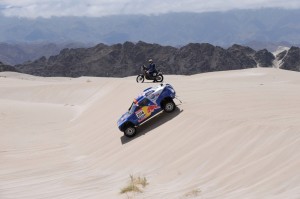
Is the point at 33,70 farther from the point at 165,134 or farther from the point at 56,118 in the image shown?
the point at 165,134

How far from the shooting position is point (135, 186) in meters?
11.7

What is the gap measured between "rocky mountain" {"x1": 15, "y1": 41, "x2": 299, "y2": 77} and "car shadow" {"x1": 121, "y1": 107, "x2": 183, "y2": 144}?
147 meters

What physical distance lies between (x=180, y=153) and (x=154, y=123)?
13.6ft

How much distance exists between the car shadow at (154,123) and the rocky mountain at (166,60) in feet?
483

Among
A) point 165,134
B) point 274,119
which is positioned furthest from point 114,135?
point 274,119

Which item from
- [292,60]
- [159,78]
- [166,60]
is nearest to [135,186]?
[159,78]

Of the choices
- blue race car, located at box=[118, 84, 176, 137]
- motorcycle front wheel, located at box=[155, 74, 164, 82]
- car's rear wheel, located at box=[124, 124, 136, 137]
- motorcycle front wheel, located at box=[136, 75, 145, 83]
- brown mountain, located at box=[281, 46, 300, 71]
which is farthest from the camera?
brown mountain, located at box=[281, 46, 300, 71]

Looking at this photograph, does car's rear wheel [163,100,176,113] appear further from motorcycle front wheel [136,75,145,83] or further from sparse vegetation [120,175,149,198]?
motorcycle front wheel [136,75,145,83]

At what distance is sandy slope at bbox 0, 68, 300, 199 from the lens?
35.0 ft

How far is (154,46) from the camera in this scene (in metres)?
187

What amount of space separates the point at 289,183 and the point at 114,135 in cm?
1008

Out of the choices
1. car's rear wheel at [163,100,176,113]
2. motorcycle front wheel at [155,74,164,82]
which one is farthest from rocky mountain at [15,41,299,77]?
car's rear wheel at [163,100,176,113]

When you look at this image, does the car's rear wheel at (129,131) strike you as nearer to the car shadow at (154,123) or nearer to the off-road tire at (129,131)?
the off-road tire at (129,131)

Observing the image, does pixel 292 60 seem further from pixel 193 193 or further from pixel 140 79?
pixel 193 193
